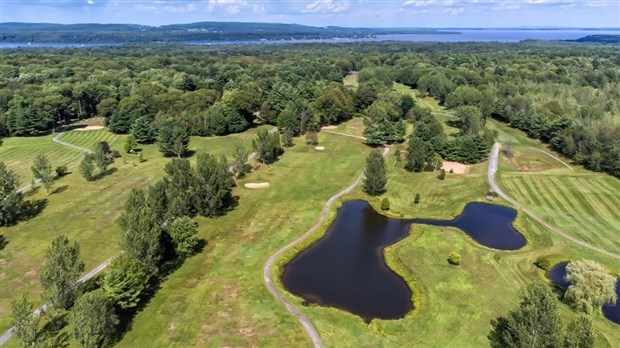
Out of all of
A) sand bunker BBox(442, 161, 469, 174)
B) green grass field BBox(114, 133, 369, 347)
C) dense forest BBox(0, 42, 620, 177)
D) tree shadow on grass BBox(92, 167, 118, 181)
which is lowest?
green grass field BBox(114, 133, 369, 347)

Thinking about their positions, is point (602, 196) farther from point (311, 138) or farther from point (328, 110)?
point (328, 110)

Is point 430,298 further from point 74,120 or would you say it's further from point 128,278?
point 74,120

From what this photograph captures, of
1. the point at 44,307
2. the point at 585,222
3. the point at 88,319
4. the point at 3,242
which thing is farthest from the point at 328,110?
the point at 88,319

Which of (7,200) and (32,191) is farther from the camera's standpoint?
(32,191)

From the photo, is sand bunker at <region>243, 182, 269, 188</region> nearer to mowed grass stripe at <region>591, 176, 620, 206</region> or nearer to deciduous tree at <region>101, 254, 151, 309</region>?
deciduous tree at <region>101, 254, 151, 309</region>

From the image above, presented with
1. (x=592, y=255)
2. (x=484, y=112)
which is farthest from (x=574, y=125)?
(x=592, y=255)

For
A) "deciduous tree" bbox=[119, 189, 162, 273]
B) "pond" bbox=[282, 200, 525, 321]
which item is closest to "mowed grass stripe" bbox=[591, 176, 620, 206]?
"pond" bbox=[282, 200, 525, 321]
